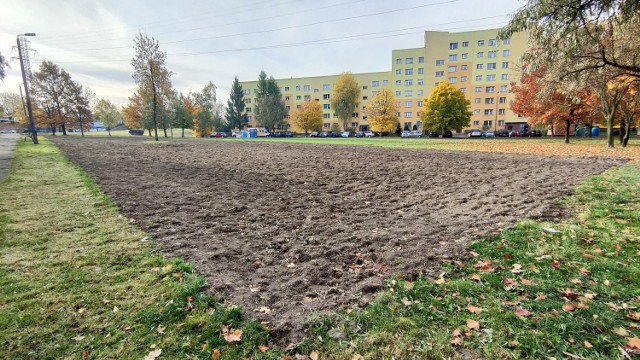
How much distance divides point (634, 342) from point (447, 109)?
53.0m

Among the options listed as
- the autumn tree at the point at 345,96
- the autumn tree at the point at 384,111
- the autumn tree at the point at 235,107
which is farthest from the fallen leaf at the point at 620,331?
the autumn tree at the point at 235,107

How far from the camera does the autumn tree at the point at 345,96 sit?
73812 millimetres

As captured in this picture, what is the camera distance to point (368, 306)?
3.24 meters

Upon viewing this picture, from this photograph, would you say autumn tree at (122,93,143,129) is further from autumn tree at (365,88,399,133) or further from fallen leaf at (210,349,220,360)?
fallen leaf at (210,349,220,360)

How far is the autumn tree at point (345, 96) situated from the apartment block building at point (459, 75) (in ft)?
26.6

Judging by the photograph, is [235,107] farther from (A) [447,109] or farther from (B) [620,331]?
(B) [620,331]

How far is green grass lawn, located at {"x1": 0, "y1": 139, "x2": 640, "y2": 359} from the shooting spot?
2631 millimetres

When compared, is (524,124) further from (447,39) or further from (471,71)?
(447,39)

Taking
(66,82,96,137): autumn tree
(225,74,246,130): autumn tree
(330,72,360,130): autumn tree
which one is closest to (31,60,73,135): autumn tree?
(66,82,96,137): autumn tree

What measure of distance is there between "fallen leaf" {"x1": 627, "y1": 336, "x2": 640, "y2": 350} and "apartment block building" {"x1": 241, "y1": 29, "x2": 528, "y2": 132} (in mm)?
70027

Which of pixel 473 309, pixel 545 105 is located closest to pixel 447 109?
pixel 545 105

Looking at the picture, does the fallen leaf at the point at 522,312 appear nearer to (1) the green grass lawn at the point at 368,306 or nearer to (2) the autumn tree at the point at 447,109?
(1) the green grass lawn at the point at 368,306

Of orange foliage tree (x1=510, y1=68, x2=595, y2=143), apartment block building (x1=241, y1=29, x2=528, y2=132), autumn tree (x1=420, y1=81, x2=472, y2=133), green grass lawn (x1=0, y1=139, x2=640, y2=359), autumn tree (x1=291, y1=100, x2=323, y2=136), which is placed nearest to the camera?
green grass lawn (x1=0, y1=139, x2=640, y2=359)

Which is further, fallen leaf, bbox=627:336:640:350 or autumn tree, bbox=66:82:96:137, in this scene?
autumn tree, bbox=66:82:96:137
